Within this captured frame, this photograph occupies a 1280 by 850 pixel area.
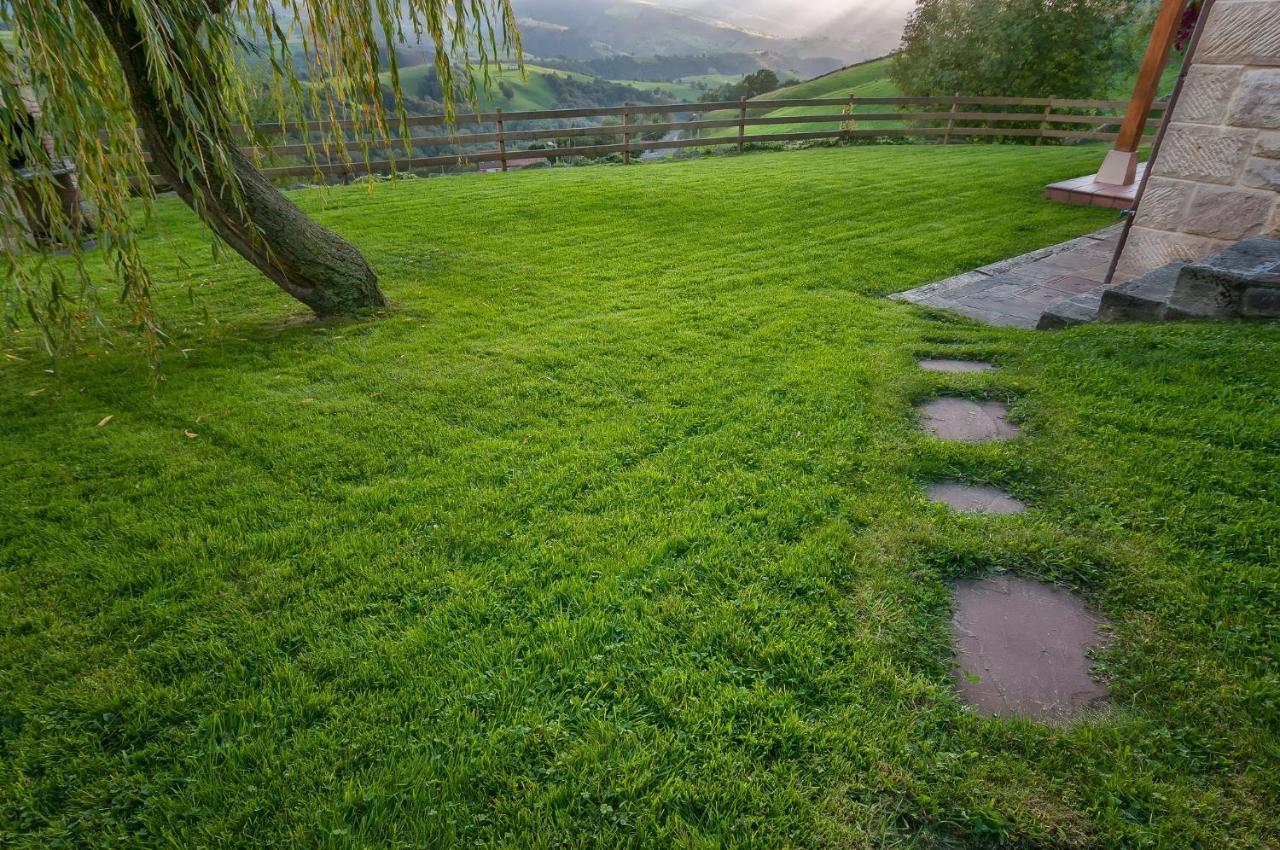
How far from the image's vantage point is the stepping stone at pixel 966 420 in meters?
3.27

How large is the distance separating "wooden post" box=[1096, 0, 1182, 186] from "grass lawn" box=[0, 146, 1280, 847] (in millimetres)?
6341

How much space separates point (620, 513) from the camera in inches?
110

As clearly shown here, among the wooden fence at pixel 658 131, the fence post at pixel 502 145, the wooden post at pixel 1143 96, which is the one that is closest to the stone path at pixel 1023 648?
the wooden post at pixel 1143 96

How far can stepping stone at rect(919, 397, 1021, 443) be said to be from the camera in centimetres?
327

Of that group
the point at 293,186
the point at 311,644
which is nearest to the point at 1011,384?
the point at 311,644

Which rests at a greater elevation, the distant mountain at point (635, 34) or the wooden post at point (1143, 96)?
the distant mountain at point (635, 34)

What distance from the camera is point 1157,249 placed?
5.09m

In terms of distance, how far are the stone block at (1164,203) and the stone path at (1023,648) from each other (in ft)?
14.4

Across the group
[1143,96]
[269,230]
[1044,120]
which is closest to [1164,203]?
[1143,96]


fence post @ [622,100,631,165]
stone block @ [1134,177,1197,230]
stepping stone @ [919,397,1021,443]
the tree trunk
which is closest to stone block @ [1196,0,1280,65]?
stone block @ [1134,177,1197,230]

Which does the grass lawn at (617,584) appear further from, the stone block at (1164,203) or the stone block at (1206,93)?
the stone block at (1206,93)

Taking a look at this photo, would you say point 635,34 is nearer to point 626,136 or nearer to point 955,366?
point 626,136

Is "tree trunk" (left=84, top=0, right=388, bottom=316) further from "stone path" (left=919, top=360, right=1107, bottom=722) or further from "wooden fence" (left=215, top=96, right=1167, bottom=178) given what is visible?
"wooden fence" (left=215, top=96, right=1167, bottom=178)

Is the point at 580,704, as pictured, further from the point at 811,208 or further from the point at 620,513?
the point at 811,208
